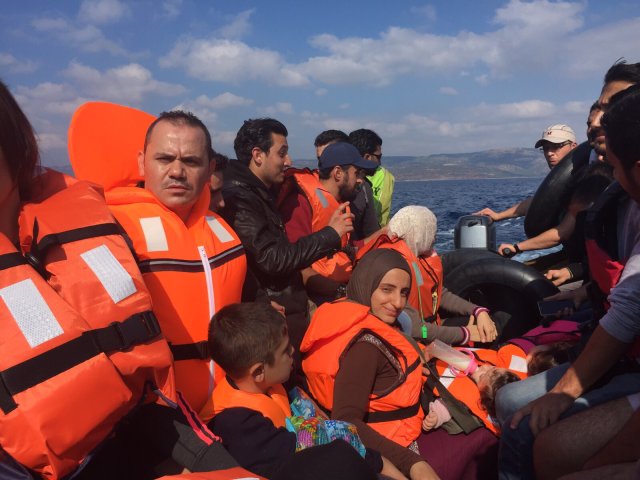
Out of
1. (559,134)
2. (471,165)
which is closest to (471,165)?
(471,165)

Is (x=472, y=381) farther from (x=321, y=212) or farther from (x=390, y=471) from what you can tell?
(x=321, y=212)

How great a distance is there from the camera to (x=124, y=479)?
150cm

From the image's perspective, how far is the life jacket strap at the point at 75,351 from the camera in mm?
1157

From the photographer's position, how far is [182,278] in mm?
1962

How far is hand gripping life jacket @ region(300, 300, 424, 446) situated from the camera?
88.7 inches

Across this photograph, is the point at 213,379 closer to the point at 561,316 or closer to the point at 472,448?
the point at 472,448

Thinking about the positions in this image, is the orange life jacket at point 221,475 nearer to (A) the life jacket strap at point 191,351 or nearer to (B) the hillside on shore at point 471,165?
(A) the life jacket strap at point 191,351

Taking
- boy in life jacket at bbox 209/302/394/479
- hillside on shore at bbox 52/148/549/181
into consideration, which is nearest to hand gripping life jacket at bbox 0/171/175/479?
boy in life jacket at bbox 209/302/394/479

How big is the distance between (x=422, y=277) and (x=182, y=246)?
1.97m

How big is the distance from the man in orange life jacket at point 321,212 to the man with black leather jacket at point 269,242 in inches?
13.1

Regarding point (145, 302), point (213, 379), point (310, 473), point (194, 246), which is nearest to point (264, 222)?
point (194, 246)

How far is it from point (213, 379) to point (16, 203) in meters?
0.99

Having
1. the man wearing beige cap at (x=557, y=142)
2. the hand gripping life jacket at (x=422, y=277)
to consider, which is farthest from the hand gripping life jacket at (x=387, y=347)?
the man wearing beige cap at (x=557, y=142)

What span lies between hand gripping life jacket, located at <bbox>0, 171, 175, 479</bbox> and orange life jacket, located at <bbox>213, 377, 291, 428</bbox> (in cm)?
40
